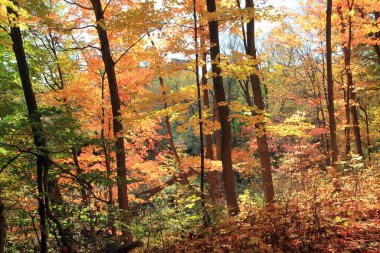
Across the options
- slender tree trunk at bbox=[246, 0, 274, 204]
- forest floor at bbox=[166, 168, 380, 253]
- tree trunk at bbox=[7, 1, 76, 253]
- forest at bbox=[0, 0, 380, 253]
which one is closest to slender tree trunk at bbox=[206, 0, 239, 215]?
forest at bbox=[0, 0, 380, 253]

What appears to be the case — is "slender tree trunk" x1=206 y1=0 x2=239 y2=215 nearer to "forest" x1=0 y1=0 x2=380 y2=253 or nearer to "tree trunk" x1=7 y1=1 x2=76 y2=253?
"forest" x1=0 y1=0 x2=380 y2=253

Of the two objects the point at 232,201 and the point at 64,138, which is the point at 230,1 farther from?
the point at 64,138

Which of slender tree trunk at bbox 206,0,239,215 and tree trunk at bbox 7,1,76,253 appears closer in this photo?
tree trunk at bbox 7,1,76,253

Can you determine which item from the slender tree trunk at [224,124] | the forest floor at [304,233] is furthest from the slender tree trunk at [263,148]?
the forest floor at [304,233]

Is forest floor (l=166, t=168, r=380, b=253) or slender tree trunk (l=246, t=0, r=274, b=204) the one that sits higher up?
slender tree trunk (l=246, t=0, r=274, b=204)

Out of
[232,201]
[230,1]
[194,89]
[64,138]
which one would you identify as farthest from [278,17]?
[64,138]

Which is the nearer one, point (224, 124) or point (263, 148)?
point (224, 124)

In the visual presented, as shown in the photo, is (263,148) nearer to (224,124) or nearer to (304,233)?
(224,124)

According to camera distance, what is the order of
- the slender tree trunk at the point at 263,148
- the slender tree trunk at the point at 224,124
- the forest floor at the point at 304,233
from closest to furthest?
the forest floor at the point at 304,233
the slender tree trunk at the point at 224,124
the slender tree trunk at the point at 263,148

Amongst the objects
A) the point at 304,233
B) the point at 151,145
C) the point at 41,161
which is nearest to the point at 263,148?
the point at 304,233

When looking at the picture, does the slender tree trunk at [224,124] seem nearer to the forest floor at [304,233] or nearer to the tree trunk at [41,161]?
the forest floor at [304,233]

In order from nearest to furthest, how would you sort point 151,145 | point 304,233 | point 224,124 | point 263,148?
1. point 304,233
2. point 224,124
3. point 263,148
4. point 151,145

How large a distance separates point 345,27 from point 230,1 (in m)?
5.36

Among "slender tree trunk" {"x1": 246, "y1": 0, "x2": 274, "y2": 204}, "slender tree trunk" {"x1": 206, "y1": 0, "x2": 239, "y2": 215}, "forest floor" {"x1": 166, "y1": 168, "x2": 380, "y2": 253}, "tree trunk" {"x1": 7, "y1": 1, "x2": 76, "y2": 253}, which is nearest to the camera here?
"forest floor" {"x1": 166, "y1": 168, "x2": 380, "y2": 253}
